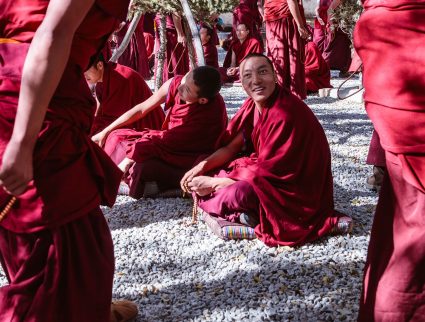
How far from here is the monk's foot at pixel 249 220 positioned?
3.26 m

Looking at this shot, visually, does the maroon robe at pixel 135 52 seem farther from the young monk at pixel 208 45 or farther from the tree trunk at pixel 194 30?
the tree trunk at pixel 194 30

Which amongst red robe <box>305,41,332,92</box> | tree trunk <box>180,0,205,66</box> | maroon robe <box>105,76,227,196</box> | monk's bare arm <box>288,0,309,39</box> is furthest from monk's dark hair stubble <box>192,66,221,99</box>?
red robe <box>305,41,332,92</box>

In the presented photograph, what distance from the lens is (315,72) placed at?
9.31m

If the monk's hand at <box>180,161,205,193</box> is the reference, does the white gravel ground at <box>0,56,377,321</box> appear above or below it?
below

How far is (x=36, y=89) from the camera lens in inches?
52.2

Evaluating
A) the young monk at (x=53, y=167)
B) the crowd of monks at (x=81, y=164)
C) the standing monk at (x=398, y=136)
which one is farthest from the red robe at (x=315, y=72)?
the young monk at (x=53, y=167)

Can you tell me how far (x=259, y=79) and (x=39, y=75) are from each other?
2.04m

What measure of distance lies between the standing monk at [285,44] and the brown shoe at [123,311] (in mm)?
4853

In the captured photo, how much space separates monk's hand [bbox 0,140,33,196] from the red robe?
8208 millimetres


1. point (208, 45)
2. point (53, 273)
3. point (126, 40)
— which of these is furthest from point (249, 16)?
point (53, 273)

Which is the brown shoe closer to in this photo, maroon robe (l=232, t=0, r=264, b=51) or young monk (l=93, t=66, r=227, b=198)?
young monk (l=93, t=66, r=227, b=198)

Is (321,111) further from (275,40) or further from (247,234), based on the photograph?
(247,234)

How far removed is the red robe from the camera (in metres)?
9.23

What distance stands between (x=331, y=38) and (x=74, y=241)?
35.3 feet
